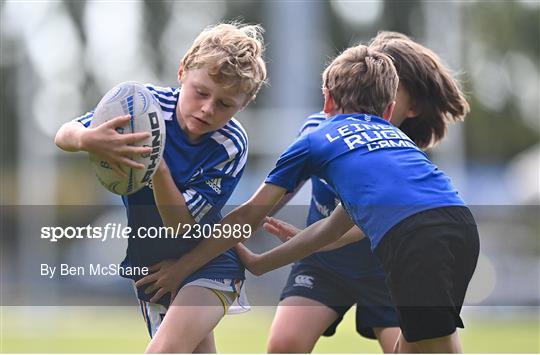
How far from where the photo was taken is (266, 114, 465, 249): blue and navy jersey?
4121 mm

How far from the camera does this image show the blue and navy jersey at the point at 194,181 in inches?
178

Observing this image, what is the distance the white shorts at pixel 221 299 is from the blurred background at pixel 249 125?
15.5 feet

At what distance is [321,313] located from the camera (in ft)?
16.9

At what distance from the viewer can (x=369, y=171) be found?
4164 mm

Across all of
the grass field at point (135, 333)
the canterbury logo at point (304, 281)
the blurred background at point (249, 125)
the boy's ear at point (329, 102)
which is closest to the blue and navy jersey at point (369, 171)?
the boy's ear at point (329, 102)

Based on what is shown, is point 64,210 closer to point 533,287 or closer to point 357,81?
point 533,287

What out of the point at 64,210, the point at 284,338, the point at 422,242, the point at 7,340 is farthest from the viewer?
the point at 64,210

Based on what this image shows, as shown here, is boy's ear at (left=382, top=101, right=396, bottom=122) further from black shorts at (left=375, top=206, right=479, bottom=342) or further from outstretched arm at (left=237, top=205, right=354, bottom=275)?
black shorts at (left=375, top=206, right=479, bottom=342)

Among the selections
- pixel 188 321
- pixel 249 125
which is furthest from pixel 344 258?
pixel 249 125

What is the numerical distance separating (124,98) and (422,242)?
4.30 feet

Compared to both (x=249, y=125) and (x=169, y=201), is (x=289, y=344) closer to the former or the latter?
(x=169, y=201)

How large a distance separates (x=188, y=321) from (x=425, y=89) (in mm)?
1595

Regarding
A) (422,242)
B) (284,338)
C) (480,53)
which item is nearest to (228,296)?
(284,338)

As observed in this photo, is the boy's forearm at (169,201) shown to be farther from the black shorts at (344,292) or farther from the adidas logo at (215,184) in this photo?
the black shorts at (344,292)
